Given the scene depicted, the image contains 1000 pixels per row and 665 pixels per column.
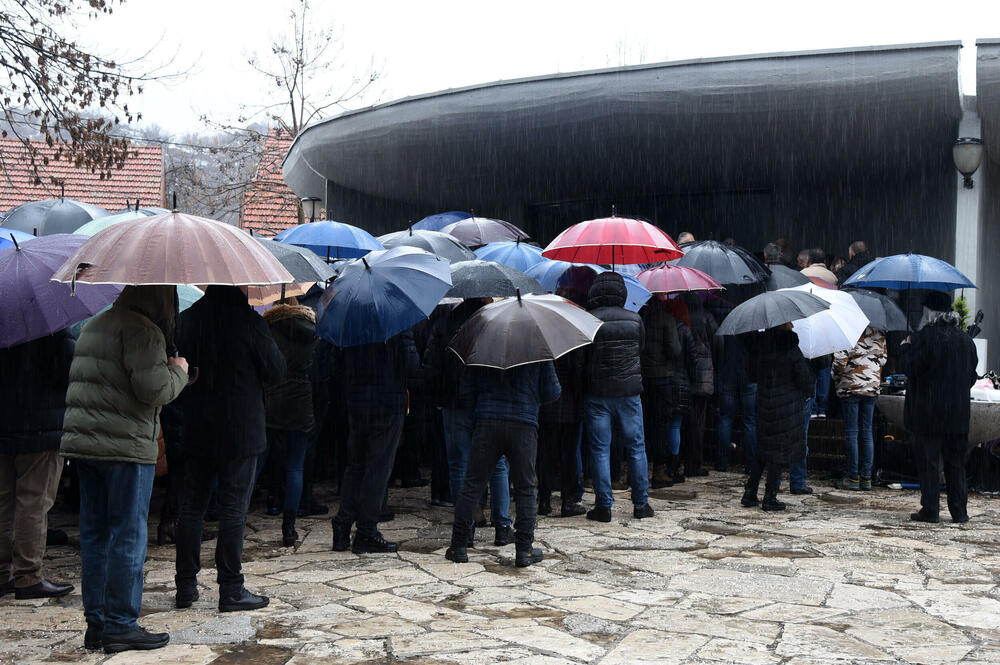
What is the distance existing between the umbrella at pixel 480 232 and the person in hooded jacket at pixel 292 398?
3.76m

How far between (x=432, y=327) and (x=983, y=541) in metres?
4.27

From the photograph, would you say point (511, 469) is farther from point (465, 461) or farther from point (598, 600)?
point (598, 600)

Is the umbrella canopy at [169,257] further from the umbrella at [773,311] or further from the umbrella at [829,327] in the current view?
the umbrella at [829,327]

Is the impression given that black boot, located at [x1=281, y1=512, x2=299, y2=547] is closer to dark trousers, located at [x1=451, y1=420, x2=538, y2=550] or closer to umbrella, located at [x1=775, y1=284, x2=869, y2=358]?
dark trousers, located at [x1=451, y1=420, x2=538, y2=550]

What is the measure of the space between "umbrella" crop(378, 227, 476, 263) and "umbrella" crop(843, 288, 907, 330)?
12.2 feet

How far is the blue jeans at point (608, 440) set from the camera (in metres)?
7.99

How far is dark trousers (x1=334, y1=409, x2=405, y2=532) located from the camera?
Answer: 6574 mm

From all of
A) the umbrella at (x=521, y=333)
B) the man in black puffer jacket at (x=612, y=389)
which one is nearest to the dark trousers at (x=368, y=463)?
the umbrella at (x=521, y=333)

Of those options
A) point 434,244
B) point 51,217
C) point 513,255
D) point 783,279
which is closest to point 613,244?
point 513,255

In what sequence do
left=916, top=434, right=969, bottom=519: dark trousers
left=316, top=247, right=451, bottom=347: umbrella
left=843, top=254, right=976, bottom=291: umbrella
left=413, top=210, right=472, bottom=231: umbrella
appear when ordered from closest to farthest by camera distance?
left=316, top=247, right=451, bottom=347: umbrella → left=916, top=434, right=969, bottom=519: dark trousers → left=843, top=254, right=976, bottom=291: umbrella → left=413, top=210, right=472, bottom=231: umbrella

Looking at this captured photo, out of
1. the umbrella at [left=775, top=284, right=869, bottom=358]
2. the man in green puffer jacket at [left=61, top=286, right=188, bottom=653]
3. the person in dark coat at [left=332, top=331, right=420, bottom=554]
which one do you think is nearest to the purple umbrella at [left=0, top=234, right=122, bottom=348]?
the man in green puffer jacket at [left=61, top=286, right=188, bottom=653]

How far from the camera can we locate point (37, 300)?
5074 mm

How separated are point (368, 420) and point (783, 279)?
5.71m

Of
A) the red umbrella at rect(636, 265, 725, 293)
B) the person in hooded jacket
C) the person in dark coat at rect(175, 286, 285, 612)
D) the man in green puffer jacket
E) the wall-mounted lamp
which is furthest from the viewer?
the wall-mounted lamp
